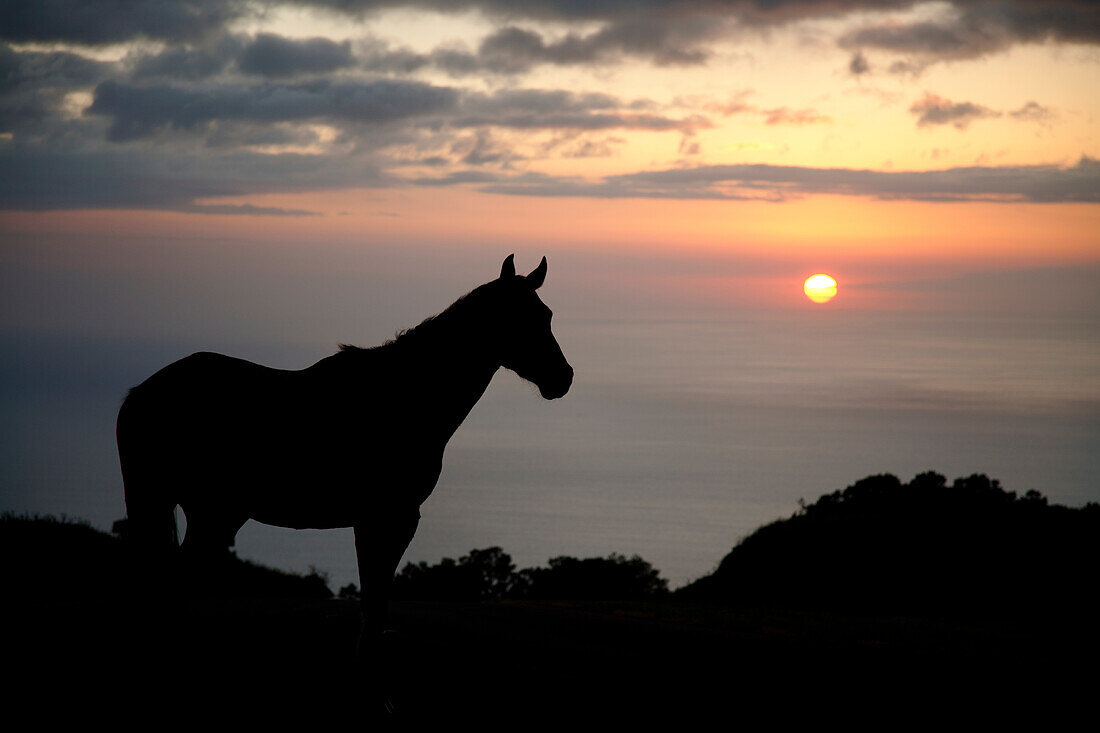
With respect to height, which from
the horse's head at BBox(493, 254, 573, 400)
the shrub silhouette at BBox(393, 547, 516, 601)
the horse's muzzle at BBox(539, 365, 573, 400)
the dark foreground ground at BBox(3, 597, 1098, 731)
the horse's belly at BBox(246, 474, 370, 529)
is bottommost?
the shrub silhouette at BBox(393, 547, 516, 601)

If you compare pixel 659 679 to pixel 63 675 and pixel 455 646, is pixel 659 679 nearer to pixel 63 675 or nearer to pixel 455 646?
pixel 455 646

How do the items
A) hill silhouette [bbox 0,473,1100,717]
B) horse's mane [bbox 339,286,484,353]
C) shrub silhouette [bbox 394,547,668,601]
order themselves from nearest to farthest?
1. hill silhouette [bbox 0,473,1100,717]
2. horse's mane [bbox 339,286,484,353]
3. shrub silhouette [bbox 394,547,668,601]

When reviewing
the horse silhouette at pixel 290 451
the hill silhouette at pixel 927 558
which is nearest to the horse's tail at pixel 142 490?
the horse silhouette at pixel 290 451

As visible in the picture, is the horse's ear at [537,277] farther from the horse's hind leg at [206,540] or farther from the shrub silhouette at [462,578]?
the shrub silhouette at [462,578]

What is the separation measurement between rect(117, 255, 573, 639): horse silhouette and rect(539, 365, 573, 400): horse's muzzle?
2.27ft

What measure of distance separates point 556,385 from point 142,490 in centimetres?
304

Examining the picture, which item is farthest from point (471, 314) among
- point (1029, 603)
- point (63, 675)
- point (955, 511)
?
point (955, 511)

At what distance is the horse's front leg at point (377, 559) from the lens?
6.57 m

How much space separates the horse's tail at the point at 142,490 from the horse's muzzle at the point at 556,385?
2.76 meters

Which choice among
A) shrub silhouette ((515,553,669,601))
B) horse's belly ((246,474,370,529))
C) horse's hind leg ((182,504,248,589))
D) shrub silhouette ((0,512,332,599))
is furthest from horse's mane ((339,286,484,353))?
shrub silhouette ((515,553,669,601))

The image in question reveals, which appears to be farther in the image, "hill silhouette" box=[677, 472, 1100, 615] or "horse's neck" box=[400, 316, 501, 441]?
"hill silhouette" box=[677, 472, 1100, 615]

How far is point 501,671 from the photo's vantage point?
25.8ft

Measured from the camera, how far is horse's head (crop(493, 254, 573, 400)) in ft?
23.1

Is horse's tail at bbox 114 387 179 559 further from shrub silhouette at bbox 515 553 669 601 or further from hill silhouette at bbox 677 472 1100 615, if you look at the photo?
shrub silhouette at bbox 515 553 669 601
